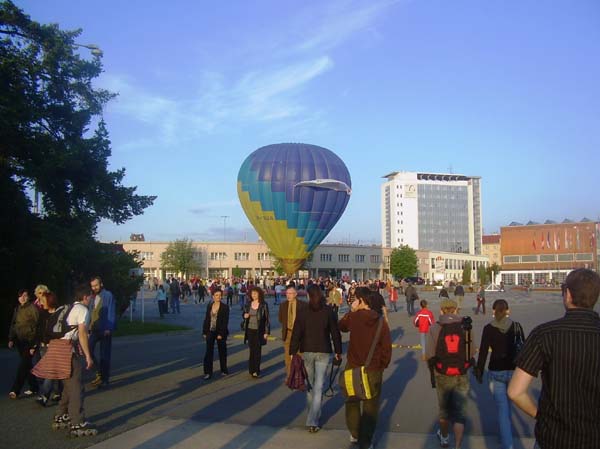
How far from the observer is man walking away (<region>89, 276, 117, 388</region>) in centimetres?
1081

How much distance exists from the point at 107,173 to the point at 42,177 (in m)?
2.95

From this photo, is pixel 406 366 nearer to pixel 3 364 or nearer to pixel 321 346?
pixel 321 346

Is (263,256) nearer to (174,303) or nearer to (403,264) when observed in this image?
(403,264)

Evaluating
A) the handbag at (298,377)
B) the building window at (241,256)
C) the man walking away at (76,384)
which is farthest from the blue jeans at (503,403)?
the building window at (241,256)

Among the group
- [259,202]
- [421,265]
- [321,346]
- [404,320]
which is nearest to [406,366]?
[321,346]

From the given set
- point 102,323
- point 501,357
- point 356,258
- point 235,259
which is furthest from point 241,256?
point 501,357

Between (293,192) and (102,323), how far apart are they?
126 ft

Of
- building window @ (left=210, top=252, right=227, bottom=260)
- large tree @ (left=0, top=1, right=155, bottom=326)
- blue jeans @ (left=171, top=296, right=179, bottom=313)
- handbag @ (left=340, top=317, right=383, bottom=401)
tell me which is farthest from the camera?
building window @ (left=210, top=252, right=227, bottom=260)

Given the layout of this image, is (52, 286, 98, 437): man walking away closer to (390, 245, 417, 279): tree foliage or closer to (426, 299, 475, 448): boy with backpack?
(426, 299, 475, 448): boy with backpack

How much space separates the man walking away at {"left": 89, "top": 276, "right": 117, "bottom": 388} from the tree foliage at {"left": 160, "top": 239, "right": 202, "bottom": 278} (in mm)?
83351

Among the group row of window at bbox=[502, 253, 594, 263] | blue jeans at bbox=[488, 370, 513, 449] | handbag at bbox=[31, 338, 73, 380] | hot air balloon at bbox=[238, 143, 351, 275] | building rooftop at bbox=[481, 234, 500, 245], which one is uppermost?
building rooftop at bbox=[481, 234, 500, 245]

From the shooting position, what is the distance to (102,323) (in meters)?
11.0

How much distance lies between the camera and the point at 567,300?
12.1 ft

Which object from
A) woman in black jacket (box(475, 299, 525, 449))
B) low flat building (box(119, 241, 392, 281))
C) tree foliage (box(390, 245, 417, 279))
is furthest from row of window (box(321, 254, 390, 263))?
woman in black jacket (box(475, 299, 525, 449))
